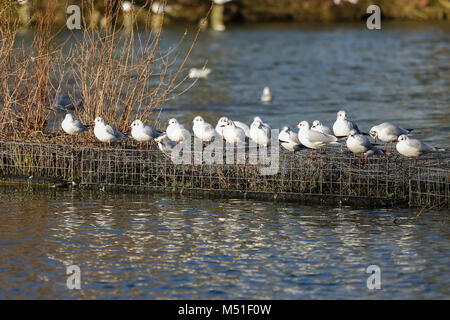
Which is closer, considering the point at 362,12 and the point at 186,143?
the point at 186,143

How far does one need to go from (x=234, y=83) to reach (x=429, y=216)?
→ 2387cm

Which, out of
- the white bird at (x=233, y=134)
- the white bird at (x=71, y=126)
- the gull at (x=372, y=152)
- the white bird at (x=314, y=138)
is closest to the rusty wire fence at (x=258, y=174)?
the gull at (x=372, y=152)

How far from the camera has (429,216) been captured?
12.8 meters

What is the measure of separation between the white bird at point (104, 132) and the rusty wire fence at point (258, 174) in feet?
0.79

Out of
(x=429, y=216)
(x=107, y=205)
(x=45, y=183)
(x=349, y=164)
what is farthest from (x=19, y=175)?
(x=429, y=216)

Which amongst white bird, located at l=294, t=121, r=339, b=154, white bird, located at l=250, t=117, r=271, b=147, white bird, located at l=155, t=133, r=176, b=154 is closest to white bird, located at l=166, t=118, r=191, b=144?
white bird, located at l=155, t=133, r=176, b=154

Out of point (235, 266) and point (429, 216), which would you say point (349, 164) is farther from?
point (235, 266)

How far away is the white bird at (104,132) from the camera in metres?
14.6

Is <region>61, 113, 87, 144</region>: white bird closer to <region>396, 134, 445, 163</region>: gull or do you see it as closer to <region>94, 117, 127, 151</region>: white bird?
<region>94, 117, 127, 151</region>: white bird

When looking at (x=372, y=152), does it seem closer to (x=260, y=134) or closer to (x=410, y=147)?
(x=410, y=147)

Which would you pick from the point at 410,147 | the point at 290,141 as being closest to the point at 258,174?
the point at 290,141

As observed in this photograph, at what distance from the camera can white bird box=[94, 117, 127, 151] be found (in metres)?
14.6

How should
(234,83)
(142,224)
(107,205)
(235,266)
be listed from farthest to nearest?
(234,83)
(107,205)
(142,224)
(235,266)

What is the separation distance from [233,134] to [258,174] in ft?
2.77
